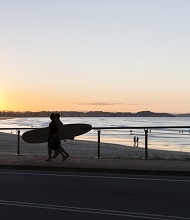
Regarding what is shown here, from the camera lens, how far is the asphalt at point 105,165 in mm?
11969

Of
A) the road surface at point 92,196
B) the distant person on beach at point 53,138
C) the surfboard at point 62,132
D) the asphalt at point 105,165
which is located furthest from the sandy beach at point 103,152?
the road surface at point 92,196

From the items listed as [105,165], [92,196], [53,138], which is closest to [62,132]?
[53,138]

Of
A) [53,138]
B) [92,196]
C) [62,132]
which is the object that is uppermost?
[62,132]

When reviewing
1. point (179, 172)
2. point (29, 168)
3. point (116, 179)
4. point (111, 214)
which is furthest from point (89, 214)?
point (29, 168)

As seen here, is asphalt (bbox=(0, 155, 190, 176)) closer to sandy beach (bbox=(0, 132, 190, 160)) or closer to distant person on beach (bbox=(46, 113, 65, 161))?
distant person on beach (bbox=(46, 113, 65, 161))

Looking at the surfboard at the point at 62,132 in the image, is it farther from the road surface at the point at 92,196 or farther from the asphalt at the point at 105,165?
the road surface at the point at 92,196

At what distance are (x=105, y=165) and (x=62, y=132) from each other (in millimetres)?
2876

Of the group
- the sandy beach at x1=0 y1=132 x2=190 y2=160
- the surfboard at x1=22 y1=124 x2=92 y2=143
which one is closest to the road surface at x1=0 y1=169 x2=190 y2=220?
the surfboard at x1=22 y1=124 x2=92 y2=143

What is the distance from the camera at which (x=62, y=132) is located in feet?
50.2

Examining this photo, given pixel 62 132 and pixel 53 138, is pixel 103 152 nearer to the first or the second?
pixel 62 132

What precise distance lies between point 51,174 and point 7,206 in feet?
14.5

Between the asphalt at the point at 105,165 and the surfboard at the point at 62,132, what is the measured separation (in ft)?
3.22

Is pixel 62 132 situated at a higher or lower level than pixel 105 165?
higher

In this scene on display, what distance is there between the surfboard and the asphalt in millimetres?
982
